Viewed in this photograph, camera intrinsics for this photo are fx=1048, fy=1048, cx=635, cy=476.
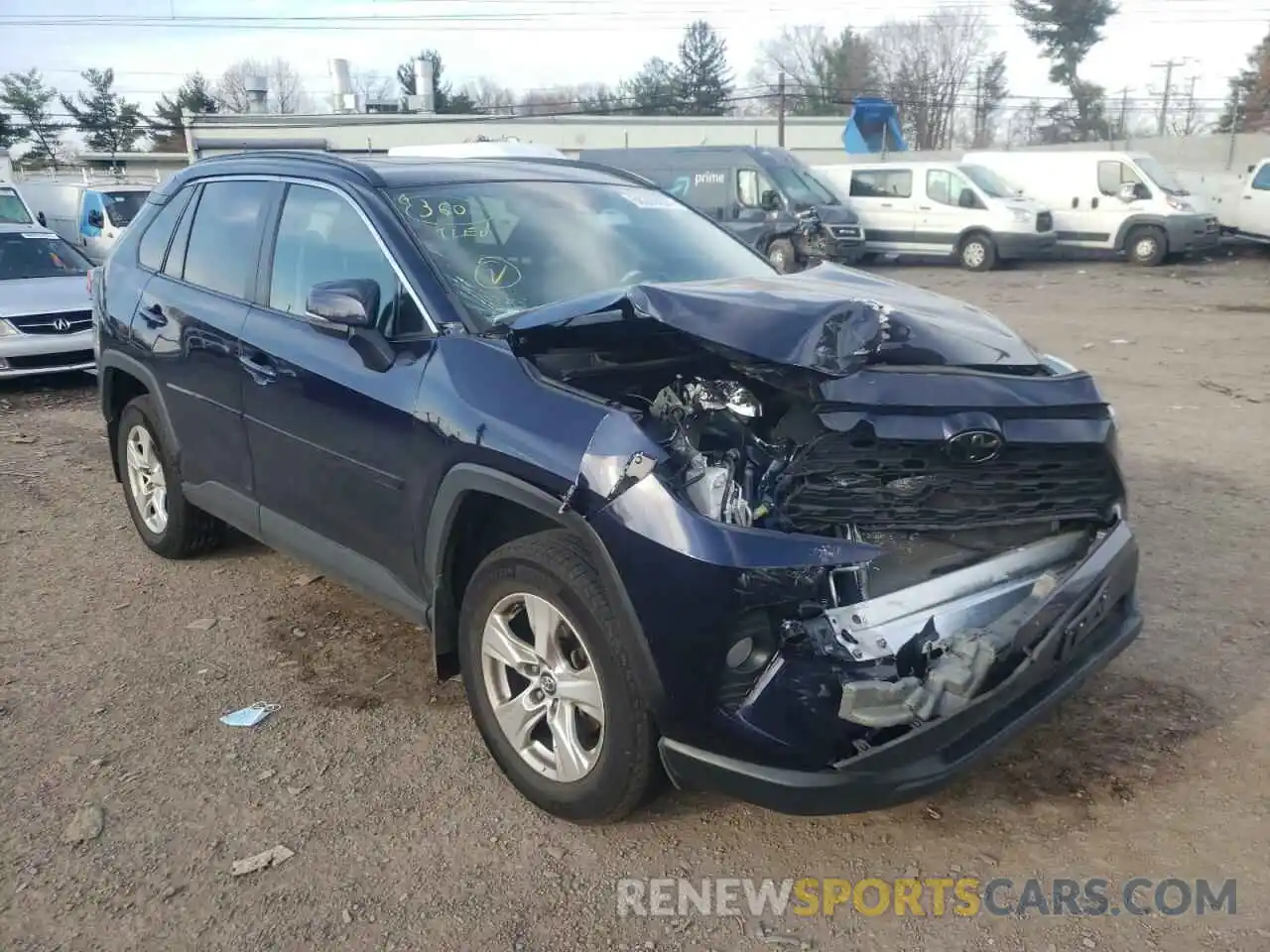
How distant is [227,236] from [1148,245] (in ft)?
63.4

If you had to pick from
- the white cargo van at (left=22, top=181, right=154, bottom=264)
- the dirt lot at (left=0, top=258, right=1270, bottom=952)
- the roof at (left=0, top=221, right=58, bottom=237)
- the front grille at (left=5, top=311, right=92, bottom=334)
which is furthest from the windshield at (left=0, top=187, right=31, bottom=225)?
the dirt lot at (left=0, top=258, right=1270, bottom=952)

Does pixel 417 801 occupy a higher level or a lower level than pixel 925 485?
lower

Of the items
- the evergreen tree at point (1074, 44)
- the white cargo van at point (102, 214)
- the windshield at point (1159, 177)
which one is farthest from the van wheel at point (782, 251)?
the evergreen tree at point (1074, 44)

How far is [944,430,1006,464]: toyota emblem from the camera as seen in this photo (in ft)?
9.29

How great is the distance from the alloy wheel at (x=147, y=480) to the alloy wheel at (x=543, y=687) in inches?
107

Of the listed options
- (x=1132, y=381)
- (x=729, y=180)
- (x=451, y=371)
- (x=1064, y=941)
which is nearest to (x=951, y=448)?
(x=1064, y=941)

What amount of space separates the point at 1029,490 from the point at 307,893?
2.35m

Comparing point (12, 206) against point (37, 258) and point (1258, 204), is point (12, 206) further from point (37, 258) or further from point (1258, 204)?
point (1258, 204)

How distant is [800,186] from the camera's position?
19875 millimetres

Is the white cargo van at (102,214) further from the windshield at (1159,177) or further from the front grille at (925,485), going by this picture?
the windshield at (1159,177)

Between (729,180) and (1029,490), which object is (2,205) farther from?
(1029,490)

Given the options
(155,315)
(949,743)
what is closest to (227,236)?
(155,315)

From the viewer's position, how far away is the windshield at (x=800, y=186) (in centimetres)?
1942

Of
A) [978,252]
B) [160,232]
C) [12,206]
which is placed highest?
[160,232]
